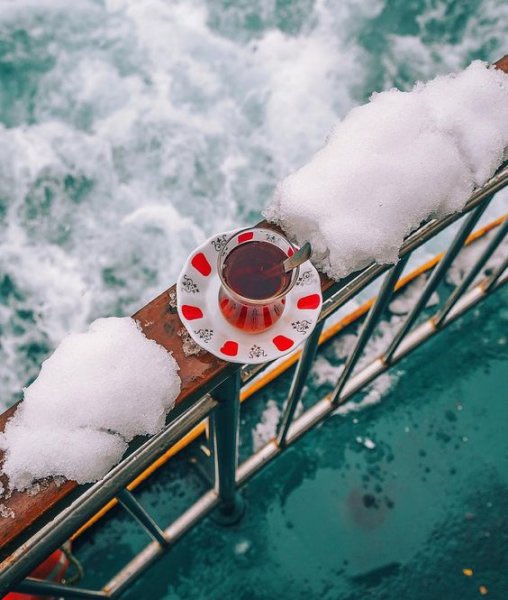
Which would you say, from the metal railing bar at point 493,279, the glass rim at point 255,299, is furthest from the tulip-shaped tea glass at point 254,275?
the metal railing bar at point 493,279

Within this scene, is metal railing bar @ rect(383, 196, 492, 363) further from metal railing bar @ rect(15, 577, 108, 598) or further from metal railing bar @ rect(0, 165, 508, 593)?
metal railing bar @ rect(15, 577, 108, 598)

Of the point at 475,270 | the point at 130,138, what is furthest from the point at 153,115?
the point at 475,270

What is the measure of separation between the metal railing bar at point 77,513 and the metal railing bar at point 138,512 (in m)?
0.06

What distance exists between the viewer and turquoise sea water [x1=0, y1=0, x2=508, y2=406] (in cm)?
466

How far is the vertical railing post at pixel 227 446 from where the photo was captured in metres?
0.97

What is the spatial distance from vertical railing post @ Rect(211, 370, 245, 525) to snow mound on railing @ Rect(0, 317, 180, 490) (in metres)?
0.15

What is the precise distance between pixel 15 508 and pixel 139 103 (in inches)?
208

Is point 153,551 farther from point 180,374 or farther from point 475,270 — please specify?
point 475,270

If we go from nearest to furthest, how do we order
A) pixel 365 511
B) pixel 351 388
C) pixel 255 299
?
pixel 255 299, pixel 351 388, pixel 365 511

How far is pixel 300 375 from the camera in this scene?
1324 mm

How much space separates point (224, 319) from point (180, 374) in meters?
0.15

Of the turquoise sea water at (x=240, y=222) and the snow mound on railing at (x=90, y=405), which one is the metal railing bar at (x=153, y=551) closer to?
the turquoise sea water at (x=240, y=222)

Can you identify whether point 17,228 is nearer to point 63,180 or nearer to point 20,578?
point 63,180

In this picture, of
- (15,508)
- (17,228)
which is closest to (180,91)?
(17,228)
